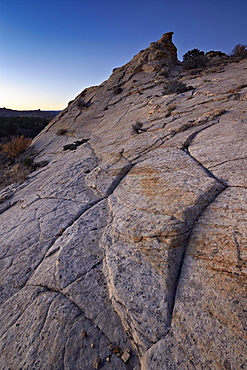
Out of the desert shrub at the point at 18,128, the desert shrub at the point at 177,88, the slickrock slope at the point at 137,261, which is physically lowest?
the slickrock slope at the point at 137,261

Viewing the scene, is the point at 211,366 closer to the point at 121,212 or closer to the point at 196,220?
the point at 196,220

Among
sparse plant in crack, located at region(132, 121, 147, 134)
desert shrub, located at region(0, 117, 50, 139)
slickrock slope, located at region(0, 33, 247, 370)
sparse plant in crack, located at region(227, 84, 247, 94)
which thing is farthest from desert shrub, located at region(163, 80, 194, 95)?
desert shrub, located at region(0, 117, 50, 139)

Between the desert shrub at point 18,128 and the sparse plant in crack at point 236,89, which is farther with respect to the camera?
the desert shrub at point 18,128

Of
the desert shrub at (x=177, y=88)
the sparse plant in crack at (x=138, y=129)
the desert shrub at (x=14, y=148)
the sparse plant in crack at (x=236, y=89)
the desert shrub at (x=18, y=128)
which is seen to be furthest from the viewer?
the desert shrub at (x=18, y=128)

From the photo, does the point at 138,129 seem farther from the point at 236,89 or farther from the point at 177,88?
the point at 177,88

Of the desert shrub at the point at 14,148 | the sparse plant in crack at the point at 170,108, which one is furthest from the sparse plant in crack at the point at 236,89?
the desert shrub at the point at 14,148

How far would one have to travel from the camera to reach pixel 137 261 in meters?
3.04

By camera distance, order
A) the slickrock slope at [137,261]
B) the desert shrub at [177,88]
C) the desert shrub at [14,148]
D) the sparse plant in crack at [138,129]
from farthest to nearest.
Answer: the desert shrub at [14,148] < the desert shrub at [177,88] < the sparse plant in crack at [138,129] < the slickrock slope at [137,261]

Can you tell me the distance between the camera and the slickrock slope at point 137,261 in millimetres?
2260

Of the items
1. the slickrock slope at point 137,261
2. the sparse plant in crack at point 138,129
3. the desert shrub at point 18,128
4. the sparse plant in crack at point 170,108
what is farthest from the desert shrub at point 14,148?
the desert shrub at point 18,128

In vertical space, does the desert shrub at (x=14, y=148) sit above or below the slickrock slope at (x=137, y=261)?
above

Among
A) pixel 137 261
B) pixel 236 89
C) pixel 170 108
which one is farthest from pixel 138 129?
pixel 137 261

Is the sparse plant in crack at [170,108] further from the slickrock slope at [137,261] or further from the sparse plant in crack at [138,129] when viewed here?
the slickrock slope at [137,261]

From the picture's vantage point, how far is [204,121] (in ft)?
21.6
